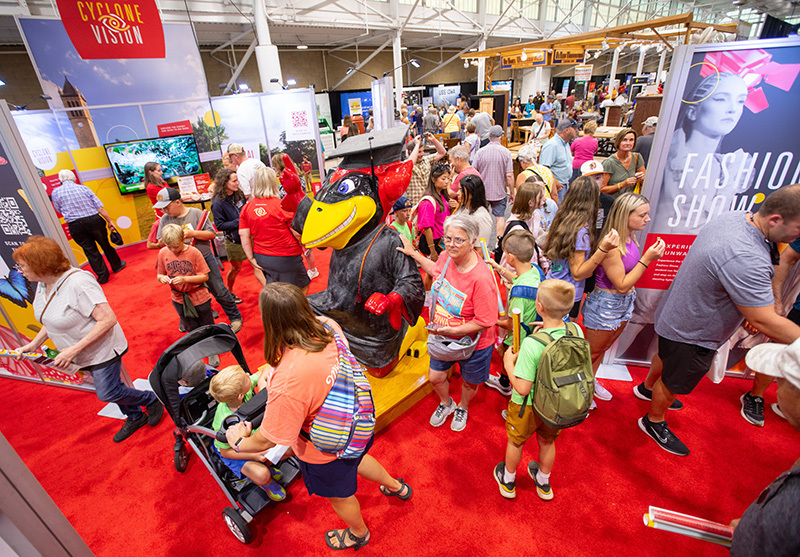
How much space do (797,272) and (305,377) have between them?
325cm

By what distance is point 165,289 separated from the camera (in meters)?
5.25

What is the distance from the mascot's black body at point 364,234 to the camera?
2.30 metres

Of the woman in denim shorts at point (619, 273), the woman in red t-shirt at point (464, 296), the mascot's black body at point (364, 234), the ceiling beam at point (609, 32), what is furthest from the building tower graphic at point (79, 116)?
the ceiling beam at point (609, 32)

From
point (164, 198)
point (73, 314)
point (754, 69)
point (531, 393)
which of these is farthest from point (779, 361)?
point (164, 198)

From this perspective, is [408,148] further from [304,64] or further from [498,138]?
[304,64]

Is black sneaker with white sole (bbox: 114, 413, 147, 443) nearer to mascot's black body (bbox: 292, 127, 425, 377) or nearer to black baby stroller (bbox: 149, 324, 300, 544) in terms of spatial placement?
black baby stroller (bbox: 149, 324, 300, 544)

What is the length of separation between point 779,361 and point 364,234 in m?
1.99

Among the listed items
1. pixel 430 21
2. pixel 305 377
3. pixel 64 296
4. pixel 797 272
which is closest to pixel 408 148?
pixel 305 377

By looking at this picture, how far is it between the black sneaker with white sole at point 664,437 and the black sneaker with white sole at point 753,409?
0.62 meters

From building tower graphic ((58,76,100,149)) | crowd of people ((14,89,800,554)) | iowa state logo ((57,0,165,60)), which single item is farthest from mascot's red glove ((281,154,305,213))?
building tower graphic ((58,76,100,149))

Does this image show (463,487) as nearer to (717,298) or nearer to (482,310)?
(482,310)

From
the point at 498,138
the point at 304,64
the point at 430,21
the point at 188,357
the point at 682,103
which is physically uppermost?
the point at 430,21

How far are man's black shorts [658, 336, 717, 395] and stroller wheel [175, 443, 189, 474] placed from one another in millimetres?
3221

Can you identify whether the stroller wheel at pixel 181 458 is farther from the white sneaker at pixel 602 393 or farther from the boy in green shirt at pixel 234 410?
the white sneaker at pixel 602 393
